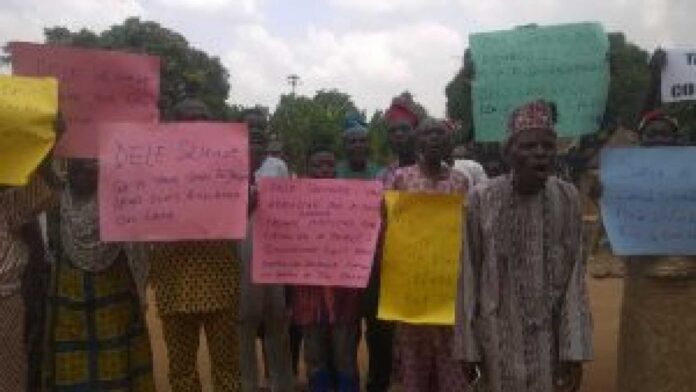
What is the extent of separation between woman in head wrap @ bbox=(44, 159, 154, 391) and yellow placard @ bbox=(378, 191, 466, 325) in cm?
147

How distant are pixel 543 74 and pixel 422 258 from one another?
1.29 meters

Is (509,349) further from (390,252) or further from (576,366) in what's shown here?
(390,252)

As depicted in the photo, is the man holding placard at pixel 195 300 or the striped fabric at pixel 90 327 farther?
the man holding placard at pixel 195 300

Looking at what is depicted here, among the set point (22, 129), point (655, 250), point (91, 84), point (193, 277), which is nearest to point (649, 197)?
point (655, 250)

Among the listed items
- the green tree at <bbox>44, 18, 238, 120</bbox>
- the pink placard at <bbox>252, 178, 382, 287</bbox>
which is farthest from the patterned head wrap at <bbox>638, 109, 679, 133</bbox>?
the green tree at <bbox>44, 18, 238, 120</bbox>

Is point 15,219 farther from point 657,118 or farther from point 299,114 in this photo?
point 299,114

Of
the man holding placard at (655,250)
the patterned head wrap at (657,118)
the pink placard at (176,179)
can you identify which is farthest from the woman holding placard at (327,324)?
the patterned head wrap at (657,118)

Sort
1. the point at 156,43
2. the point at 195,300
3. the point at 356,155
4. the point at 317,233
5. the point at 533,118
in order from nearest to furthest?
the point at 533,118
the point at 195,300
the point at 317,233
the point at 356,155
the point at 156,43

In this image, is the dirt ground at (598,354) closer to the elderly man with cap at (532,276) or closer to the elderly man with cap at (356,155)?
the elderly man with cap at (356,155)

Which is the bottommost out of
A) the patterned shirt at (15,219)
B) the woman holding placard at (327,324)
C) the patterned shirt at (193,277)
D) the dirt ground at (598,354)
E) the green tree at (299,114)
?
the dirt ground at (598,354)

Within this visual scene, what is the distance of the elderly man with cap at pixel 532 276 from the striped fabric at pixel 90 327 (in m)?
2.12

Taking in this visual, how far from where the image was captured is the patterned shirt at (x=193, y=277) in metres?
5.38

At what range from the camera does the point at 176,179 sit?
522 centimetres

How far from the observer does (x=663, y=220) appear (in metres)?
5.14
